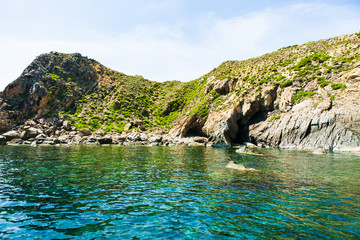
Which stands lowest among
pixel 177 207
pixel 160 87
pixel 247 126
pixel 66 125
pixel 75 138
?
pixel 75 138

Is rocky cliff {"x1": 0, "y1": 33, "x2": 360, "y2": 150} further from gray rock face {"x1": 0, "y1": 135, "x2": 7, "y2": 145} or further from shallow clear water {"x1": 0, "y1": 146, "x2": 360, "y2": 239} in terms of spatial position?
shallow clear water {"x1": 0, "y1": 146, "x2": 360, "y2": 239}

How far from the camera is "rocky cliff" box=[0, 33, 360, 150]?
5083 cm

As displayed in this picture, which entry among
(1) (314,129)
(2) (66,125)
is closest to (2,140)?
(2) (66,125)

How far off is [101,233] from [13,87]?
108909 millimetres

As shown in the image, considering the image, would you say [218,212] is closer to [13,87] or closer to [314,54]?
[314,54]

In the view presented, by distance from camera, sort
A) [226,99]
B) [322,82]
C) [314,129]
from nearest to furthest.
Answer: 1. [314,129]
2. [322,82]
3. [226,99]

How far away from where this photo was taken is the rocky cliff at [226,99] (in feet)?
Answer: 167

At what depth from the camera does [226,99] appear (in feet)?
258

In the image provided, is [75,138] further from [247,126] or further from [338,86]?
[338,86]

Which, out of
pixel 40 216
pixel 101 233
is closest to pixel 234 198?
pixel 101 233

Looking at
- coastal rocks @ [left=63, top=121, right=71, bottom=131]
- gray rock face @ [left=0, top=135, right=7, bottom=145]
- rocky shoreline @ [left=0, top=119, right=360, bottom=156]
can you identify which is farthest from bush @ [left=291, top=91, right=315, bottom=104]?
gray rock face @ [left=0, top=135, right=7, bottom=145]

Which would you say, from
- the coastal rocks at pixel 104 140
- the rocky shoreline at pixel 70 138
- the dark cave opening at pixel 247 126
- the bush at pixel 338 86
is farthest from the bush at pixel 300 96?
the coastal rocks at pixel 104 140

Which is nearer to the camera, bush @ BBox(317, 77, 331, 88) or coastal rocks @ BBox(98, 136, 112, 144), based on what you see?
bush @ BBox(317, 77, 331, 88)

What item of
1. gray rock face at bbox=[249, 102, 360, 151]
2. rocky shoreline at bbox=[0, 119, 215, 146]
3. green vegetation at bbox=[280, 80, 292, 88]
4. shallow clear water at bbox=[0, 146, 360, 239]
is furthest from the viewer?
green vegetation at bbox=[280, 80, 292, 88]
